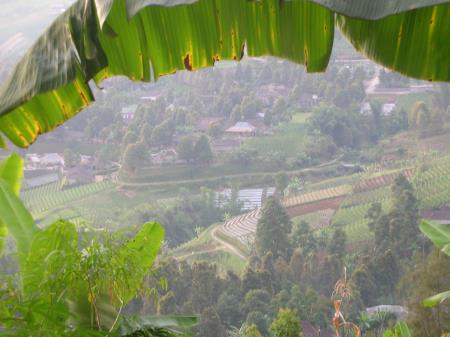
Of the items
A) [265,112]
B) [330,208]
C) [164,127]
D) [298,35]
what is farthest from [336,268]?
[298,35]

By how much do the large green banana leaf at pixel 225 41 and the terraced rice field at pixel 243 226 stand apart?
5999 mm

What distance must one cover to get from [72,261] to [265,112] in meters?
9.19

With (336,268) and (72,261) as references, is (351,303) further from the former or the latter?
(72,261)

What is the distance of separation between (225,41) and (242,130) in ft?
27.1

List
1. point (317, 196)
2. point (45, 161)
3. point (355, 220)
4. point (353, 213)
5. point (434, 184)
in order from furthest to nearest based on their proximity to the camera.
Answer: point (317, 196), point (434, 184), point (353, 213), point (45, 161), point (355, 220)

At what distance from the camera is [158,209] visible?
24.7 ft

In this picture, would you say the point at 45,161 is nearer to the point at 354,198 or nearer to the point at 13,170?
the point at 354,198

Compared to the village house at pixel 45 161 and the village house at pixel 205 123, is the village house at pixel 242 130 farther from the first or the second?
the village house at pixel 45 161

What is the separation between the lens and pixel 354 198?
883cm

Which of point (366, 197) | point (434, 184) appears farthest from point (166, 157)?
point (434, 184)

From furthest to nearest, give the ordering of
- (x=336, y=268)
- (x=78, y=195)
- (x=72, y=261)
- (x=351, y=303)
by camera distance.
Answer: (x=78, y=195)
(x=336, y=268)
(x=351, y=303)
(x=72, y=261)

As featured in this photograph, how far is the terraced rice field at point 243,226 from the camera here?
7.36 meters

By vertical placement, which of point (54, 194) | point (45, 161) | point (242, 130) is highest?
point (45, 161)

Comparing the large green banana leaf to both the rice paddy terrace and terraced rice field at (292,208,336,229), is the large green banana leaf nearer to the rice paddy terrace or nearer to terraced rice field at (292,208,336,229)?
the rice paddy terrace
